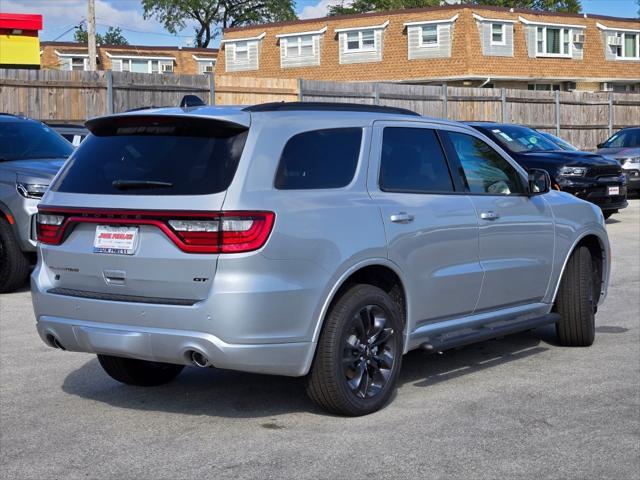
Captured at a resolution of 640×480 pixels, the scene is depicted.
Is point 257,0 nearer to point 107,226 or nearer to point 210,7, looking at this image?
point 210,7

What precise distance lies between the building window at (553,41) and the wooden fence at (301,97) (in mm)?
17082

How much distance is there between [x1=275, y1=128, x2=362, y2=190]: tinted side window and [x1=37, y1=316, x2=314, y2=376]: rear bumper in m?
0.90

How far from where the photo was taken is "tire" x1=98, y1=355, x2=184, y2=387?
274 inches

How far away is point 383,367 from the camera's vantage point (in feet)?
20.9

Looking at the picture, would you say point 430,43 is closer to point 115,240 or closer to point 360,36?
point 360,36

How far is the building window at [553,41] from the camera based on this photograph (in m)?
55.2

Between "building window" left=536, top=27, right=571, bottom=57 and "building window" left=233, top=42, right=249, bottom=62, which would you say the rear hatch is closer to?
"building window" left=536, top=27, right=571, bottom=57

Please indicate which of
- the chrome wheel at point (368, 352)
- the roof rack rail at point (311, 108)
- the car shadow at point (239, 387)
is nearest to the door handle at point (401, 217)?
the chrome wheel at point (368, 352)

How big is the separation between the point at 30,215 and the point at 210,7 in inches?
2659

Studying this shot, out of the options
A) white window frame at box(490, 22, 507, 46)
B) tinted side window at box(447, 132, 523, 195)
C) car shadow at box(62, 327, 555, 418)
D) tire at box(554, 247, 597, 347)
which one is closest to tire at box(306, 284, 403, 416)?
car shadow at box(62, 327, 555, 418)

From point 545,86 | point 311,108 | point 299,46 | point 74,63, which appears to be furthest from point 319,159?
point 74,63

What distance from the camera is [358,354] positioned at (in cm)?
619

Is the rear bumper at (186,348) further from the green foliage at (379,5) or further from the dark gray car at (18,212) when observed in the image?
the green foliage at (379,5)

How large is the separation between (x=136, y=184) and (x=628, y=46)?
5746cm
